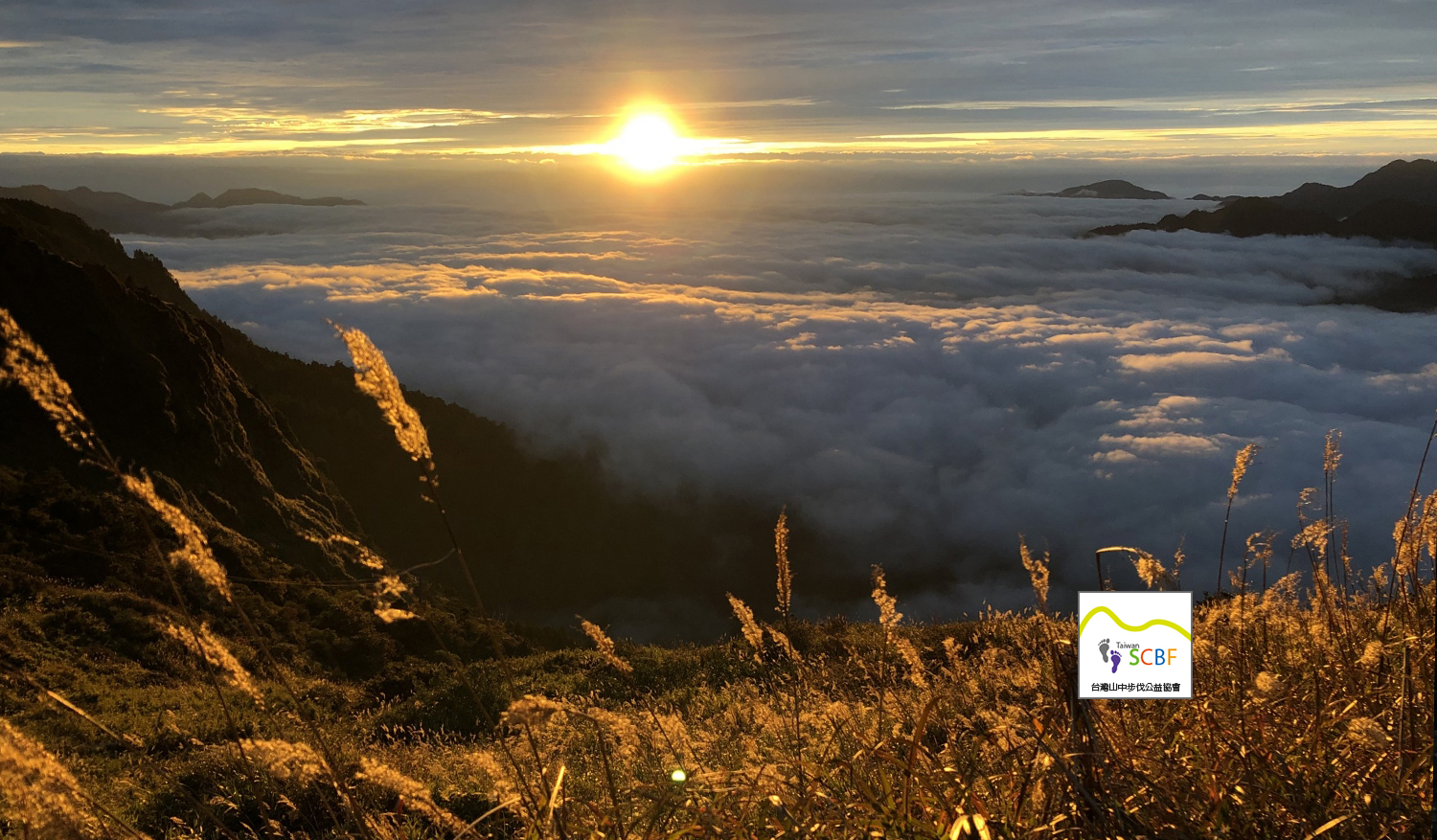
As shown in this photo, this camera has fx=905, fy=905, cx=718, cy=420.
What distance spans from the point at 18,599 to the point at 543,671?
7.89 metres

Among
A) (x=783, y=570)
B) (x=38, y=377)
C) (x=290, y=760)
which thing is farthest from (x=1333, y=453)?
(x=38, y=377)

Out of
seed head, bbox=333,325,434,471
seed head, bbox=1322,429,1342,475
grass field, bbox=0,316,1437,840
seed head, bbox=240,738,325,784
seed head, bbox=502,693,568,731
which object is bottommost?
grass field, bbox=0,316,1437,840

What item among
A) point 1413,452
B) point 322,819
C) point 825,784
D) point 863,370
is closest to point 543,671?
point 322,819

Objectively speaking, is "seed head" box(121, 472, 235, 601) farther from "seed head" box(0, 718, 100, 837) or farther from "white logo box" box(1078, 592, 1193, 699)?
"white logo box" box(1078, 592, 1193, 699)

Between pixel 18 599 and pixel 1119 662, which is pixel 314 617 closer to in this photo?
pixel 18 599

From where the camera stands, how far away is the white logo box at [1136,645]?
8.42ft

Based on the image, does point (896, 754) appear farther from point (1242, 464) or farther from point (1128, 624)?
point (1242, 464)

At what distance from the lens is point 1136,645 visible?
8.90 feet

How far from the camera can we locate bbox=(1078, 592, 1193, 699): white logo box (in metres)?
2.57

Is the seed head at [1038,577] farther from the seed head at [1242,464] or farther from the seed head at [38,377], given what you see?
the seed head at [38,377]

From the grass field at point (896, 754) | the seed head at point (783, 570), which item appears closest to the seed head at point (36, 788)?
the grass field at point (896, 754)

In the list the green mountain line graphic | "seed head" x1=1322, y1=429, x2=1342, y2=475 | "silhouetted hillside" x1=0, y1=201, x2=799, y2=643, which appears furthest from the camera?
"silhouetted hillside" x1=0, y1=201, x2=799, y2=643

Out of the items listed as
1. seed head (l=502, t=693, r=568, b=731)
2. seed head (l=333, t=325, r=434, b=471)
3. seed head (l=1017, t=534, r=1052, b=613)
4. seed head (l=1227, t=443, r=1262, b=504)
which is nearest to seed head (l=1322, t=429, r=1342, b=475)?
seed head (l=1227, t=443, r=1262, b=504)

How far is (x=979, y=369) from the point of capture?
150625 millimetres
